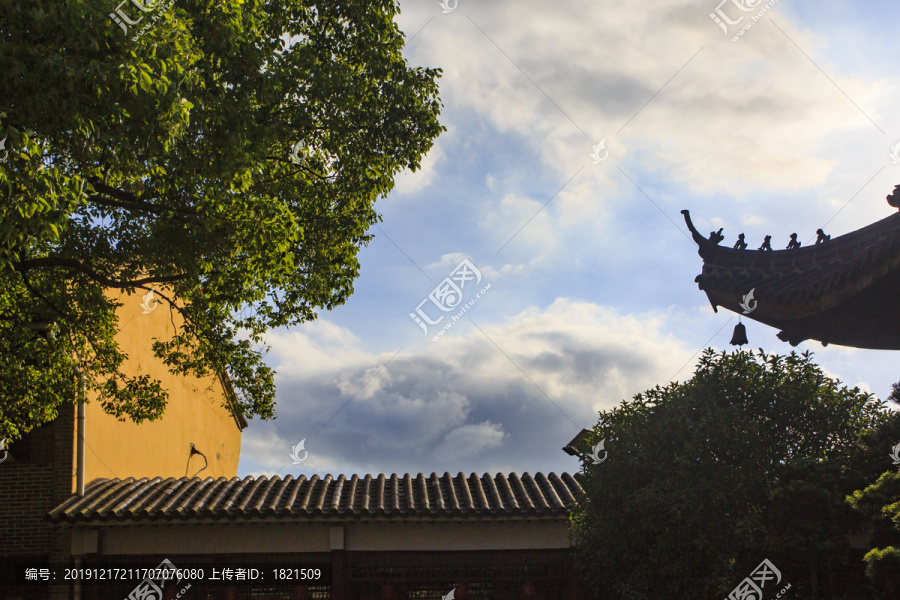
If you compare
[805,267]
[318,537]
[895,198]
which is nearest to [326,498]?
[318,537]

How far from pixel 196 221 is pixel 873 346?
23.7ft

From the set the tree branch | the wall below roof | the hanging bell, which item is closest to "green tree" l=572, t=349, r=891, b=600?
the hanging bell

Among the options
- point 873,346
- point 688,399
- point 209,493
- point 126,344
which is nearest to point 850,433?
point 873,346

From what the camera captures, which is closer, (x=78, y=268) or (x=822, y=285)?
(x=822, y=285)

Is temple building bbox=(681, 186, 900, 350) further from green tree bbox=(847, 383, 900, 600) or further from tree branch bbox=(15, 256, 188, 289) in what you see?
tree branch bbox=(15, 256, 188, 289)

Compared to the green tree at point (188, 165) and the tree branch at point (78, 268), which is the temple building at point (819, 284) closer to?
the green tree at point (188, 165)

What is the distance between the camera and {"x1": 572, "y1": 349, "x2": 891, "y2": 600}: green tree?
270 inches

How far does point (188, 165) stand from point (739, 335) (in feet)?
20.4

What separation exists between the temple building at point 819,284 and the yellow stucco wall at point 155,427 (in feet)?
29.0

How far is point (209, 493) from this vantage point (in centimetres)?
1113

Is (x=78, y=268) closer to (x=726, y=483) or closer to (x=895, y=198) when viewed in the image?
(x=726, y=483)

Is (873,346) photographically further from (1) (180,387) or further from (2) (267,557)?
(1) (180,387)

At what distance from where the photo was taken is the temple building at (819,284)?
20.0ft

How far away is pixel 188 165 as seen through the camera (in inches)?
307
